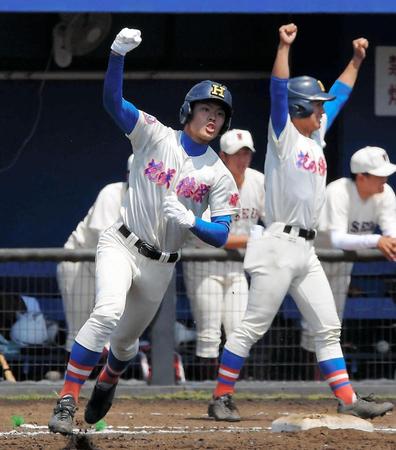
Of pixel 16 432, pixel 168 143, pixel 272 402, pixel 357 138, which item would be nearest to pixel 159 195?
pixel 168 143

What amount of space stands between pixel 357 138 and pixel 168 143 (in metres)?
3.98

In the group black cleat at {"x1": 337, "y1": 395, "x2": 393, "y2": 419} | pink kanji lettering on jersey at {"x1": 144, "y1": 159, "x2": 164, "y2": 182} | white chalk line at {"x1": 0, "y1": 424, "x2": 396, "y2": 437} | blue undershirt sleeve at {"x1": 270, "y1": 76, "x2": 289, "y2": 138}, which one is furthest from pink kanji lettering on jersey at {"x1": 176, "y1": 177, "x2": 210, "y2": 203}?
black cleat at {"x1": 337, "y1": 395, "x2": 393, "y2": 419}

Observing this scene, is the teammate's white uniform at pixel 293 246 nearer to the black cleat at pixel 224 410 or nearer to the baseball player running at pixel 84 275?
the black cleat at pixel 224 410

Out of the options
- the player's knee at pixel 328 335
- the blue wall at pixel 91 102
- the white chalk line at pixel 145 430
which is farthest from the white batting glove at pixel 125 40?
the blue wall at pixel 91 102

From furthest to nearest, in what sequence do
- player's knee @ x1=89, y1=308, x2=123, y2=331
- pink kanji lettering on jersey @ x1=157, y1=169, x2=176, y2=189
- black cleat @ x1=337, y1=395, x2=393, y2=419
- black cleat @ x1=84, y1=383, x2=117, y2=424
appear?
black cleat @ x1=337, y1=395, x2=393, y2=419 → black cleat @ x1=84, y1=383, x2=117, y2=424 → pink kanji lettering on jersey @ x1=157, y1=169, x2=176, y2=189 → player's knee @ x1=89, y1=308, x2=123, y2=331

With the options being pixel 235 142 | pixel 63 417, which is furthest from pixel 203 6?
pixel 63 417

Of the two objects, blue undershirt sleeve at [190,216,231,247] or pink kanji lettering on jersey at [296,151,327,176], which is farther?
pink kanji lettering on jersey at [296,151,327,176]

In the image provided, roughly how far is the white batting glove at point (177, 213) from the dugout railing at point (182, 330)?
251cm

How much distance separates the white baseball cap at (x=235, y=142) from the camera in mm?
9023

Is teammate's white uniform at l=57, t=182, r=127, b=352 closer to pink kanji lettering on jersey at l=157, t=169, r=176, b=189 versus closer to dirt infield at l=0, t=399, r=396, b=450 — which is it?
dirt infield at l=0, t=399, r=396, b=450

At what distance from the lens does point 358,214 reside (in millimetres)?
9180

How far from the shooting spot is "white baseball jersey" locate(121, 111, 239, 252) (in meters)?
6.80

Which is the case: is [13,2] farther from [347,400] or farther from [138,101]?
[347,400]

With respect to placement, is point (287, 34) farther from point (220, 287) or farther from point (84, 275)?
point (84, 275)
